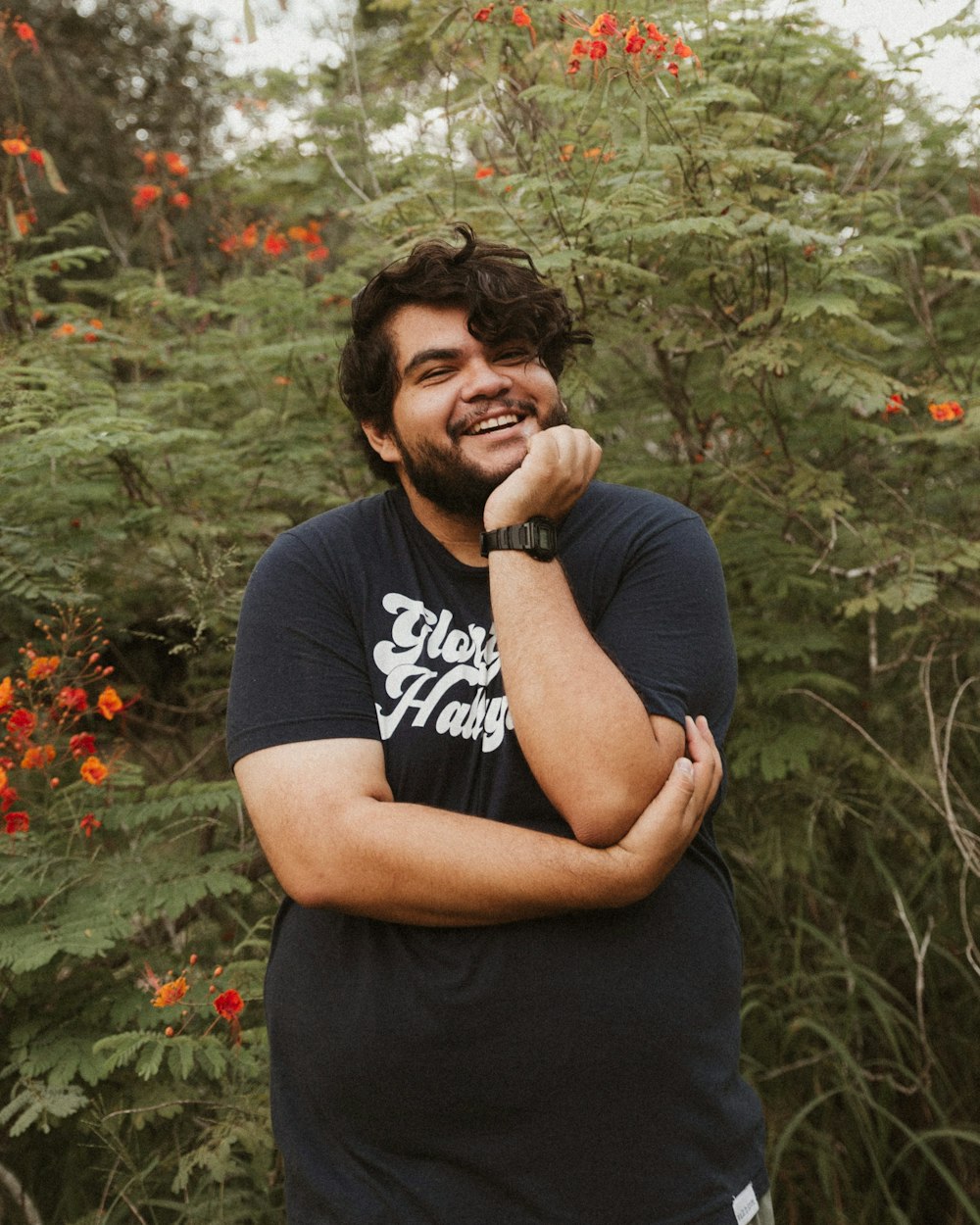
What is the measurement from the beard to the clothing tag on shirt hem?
45.7 inches

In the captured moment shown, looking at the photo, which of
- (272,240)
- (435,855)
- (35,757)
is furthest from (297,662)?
(272,240)

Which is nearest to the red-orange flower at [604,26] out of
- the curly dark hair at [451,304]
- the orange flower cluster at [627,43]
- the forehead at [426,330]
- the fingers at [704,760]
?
the orange flower cluster at [627,43]

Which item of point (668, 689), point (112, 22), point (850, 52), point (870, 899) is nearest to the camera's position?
point (668, 689)

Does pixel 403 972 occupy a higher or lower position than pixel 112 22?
lower

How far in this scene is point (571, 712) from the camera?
62.9 inches

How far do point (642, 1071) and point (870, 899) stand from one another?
2.17 meters

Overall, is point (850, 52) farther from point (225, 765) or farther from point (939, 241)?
point (225, 765)

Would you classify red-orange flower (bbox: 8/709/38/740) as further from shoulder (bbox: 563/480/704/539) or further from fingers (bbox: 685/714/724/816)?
fingers (bbox: 685/714/724/816)

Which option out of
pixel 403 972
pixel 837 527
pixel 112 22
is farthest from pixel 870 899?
pixel 112 22

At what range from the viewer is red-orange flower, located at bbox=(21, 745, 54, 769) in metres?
2.42

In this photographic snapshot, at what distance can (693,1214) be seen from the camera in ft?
5.11

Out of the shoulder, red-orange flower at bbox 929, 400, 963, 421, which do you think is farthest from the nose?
red-orange flower at bbox 929, 400, 963, 421

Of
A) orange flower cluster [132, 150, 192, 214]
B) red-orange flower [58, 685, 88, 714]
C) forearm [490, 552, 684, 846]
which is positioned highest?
orange flower cluster [132, 150, 192, 214]

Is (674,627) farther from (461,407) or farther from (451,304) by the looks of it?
(451,304)
